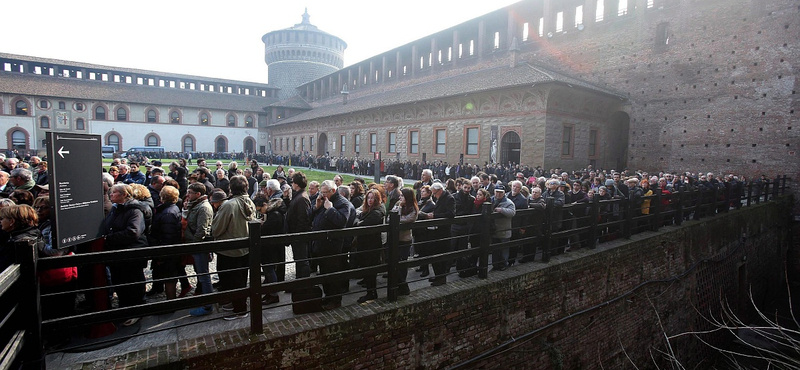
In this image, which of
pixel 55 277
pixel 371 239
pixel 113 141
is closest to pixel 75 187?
pixel 55 277

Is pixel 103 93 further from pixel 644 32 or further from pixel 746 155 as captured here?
pixel 746 155

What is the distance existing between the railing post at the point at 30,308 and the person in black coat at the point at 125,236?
1.35 metres

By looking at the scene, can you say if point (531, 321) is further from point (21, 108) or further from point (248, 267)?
point (21, 108)

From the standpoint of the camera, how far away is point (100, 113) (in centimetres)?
4744

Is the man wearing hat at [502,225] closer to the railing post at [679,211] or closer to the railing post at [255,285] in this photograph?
the railing post at [255,285]

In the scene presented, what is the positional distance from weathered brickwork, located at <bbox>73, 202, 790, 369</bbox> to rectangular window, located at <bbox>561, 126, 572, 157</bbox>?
1033 centimetres

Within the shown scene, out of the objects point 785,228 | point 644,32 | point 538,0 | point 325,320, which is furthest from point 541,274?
point 538,0

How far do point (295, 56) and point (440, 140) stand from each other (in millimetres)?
42845

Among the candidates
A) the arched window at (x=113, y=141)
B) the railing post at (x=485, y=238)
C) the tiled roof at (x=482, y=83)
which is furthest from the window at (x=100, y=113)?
the railing post at (x=485, y=238)

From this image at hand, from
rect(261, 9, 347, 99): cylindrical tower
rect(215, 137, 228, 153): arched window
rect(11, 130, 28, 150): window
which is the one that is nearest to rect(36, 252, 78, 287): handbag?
rect(215, 137, 228, 153): arched window

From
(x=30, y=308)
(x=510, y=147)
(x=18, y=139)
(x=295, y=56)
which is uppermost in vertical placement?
(x=295, y=56)

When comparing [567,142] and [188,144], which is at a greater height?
[188,144]

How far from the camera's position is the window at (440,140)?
1038 inches

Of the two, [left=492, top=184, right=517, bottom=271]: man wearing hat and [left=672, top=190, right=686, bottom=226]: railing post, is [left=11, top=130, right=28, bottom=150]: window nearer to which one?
[left=492, top=184, right=517, bottom=271]: man wearing hat
